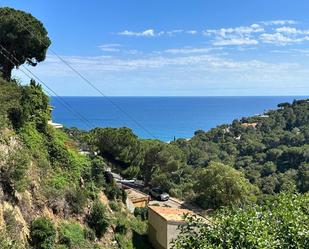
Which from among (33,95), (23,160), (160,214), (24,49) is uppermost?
(24,49)

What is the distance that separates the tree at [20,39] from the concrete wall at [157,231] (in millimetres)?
11064

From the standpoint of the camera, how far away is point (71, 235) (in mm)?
17281

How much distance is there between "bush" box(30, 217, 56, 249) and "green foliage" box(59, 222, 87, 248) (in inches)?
34.5

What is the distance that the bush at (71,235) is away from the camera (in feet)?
54.7

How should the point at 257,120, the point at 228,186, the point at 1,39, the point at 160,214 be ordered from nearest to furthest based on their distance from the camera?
the point at 160,214, the point at 1,39, the point at 228,186, the point at 257,120

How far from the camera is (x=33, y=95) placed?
2014 cm

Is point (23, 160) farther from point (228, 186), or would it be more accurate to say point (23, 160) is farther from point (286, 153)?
point (286, 153)

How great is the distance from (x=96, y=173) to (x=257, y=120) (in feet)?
275

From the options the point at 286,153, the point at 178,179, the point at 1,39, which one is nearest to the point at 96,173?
the point at 1,39

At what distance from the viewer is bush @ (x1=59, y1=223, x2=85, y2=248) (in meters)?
16.7

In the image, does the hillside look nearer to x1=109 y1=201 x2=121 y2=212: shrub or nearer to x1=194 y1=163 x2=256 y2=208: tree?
x1=109 y1=201 x2=121 y2=212: shrub

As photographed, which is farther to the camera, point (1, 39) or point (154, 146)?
point (154, 146)

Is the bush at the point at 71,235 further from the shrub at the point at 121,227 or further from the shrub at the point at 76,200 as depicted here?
the shrub at the point at 121,227

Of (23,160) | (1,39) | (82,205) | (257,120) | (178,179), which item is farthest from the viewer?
(257,120)
